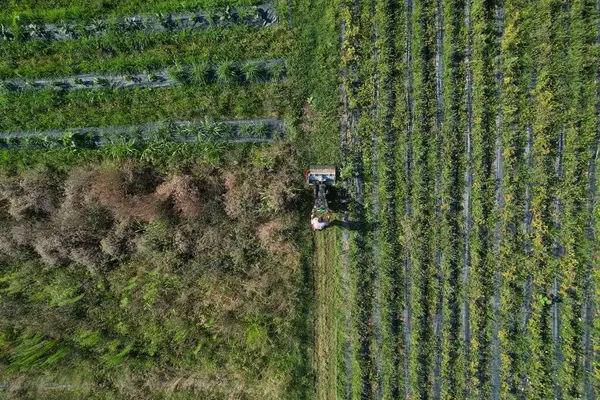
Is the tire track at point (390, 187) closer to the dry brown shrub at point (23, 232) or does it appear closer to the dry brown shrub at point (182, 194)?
the dry brown shrub at point (182, 194)

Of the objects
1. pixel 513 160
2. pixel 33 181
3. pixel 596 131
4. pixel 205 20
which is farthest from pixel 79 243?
pixel 596 131

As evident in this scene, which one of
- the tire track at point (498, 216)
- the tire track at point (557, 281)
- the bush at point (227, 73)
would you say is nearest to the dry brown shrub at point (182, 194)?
the bush at point (227, 73)

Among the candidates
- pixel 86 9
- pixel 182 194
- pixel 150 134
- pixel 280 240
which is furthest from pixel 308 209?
pixel 86 9

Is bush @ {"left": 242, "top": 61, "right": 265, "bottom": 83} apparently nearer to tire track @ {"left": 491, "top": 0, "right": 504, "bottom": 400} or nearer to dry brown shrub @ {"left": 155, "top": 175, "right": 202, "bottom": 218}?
dry brown shrub @ {"left": 155, "top": 175, "right": 202, "bottom": 218}

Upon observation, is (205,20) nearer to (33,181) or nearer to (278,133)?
(278,133)

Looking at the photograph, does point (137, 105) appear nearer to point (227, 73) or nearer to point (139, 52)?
point (139, 52)

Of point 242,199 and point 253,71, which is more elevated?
point 253,71

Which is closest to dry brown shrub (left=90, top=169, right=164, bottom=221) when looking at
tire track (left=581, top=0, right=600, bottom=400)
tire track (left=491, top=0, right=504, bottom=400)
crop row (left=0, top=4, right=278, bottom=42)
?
crop row (left=0, top=4, right=278, bottom=42)
